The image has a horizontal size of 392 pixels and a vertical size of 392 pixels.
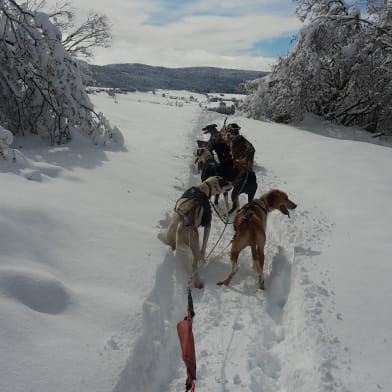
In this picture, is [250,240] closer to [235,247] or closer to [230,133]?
[235,247]

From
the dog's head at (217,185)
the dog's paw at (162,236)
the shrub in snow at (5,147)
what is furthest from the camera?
the shrub in snow at (5,147)

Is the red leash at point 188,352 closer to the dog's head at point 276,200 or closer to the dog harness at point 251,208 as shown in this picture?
the dog harness at point 251,208

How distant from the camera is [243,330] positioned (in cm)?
332

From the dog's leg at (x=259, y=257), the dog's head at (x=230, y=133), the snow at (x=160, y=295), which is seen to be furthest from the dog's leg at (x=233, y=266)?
the dog's head at (x=230, y=133)

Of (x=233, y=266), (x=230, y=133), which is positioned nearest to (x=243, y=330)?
(x=233, y=266)

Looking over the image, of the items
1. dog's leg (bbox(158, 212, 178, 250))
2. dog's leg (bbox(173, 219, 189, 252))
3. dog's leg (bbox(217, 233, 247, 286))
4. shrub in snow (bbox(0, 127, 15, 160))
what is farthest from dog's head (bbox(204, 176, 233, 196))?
shrub in snow (bbox(0, 127, 15, 160))

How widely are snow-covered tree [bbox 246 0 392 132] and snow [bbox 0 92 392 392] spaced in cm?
1084

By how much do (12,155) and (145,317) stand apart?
398cm

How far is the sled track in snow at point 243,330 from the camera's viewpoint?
8.69 ft

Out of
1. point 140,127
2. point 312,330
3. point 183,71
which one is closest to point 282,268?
point 312,330

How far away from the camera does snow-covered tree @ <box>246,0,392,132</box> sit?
14555 mm

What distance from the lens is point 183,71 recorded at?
14625 centimetres

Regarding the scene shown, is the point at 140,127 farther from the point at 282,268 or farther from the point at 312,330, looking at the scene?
the point at 312,330

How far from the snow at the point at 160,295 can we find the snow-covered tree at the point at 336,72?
35.6 ft
